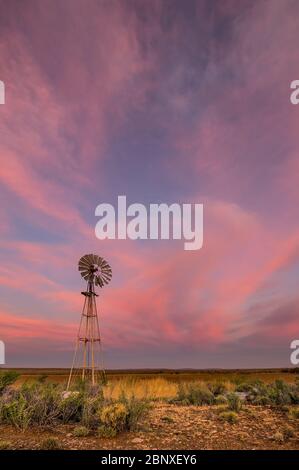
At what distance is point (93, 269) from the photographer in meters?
20.2

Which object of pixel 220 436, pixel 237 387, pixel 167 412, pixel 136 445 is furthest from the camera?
pixel 237 387

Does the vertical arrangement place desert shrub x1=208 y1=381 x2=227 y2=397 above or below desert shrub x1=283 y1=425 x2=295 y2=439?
below

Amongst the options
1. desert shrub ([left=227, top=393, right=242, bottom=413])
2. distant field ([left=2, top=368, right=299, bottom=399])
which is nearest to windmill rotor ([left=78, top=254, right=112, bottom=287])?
distant field ([left=2, top=368, right=299, bottom=399])

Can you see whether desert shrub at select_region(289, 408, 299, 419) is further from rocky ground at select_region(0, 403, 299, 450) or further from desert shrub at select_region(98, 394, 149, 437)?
desert shrub at select_region(98, 394, 149, 437)

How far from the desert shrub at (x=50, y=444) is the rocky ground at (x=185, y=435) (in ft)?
0.16

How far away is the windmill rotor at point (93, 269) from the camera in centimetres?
1998

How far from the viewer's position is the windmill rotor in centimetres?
1998

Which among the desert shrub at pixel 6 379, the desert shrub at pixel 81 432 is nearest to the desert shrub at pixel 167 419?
the desert shrub at pixel 81 432

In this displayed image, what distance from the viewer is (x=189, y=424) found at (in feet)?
30.1

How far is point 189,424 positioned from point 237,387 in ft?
28.5

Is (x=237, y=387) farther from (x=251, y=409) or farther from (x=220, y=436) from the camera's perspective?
(x=220, y=436)

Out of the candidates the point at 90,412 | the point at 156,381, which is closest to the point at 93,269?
the point at 156,381

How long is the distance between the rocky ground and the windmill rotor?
34.9 ft
